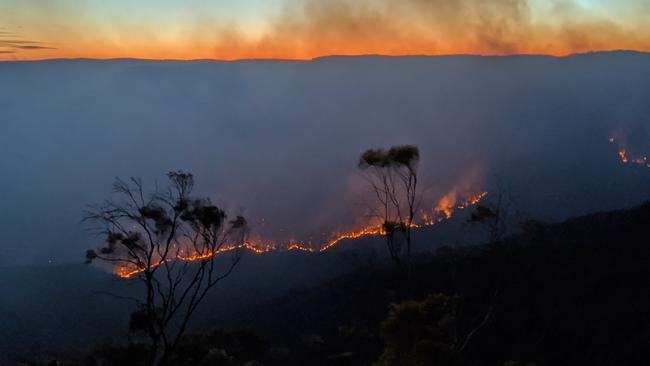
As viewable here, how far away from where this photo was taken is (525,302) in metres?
36.5

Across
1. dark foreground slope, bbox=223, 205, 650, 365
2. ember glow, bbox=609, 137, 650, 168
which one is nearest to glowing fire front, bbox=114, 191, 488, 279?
dark foreground slope, bbox=223, 205, 650, 365

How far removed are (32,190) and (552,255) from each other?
158 metres

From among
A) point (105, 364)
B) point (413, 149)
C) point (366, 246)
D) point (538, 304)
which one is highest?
point (366, 246)

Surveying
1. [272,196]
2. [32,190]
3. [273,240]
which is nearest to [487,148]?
[272,196]

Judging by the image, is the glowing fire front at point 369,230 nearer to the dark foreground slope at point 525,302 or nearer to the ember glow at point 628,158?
the dark foreground slope at point 525,302

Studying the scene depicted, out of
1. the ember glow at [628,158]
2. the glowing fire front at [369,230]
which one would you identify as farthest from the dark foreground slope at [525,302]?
the ember glow at [628,158]

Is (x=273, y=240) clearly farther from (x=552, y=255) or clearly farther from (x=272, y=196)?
(x=552, y=255)

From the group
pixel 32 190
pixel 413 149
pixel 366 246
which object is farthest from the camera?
pixel 32 190

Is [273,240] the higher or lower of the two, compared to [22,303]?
higher

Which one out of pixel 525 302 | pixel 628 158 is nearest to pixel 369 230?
pixel 525 302

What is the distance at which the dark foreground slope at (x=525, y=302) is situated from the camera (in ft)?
96.0

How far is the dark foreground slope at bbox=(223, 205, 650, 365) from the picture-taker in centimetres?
2927

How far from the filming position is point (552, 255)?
149 ft

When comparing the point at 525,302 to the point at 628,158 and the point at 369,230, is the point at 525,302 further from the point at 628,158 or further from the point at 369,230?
the point at 628,158
